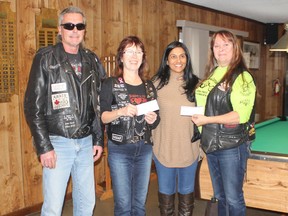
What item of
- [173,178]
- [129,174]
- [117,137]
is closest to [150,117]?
[117,137]

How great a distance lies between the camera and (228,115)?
86.0 inches

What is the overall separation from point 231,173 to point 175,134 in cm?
44

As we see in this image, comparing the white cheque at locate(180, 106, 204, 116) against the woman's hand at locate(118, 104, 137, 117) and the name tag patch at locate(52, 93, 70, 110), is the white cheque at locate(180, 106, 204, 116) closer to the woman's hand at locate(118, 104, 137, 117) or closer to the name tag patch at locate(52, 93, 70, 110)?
the woman's hand at locate(118, 104, 137, 117)

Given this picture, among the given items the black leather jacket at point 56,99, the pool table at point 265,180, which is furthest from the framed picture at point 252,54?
the black leather jacket at point 56,99

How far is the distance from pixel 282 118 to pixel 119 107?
108 inches

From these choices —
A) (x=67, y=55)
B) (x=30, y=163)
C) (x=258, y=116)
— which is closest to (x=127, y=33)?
(x=30, y=163)

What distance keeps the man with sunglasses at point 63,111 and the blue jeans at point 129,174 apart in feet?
0.50

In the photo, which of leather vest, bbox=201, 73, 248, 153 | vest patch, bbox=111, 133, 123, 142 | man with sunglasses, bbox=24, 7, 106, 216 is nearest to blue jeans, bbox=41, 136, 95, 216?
man with sunglasses, bbox=24, 7, 106, 216

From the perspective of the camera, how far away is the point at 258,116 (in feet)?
25.9

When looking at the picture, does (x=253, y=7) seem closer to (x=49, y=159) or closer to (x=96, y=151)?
(x=96, y=151)

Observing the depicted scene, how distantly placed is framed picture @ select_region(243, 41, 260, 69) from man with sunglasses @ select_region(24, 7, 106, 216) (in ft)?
18.9

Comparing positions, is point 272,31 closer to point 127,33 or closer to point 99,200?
point 127,33

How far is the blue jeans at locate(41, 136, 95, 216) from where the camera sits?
2.06 m

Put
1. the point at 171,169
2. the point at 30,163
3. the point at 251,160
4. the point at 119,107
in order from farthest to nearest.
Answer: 1. the point at 30,163
2. the point at 251,160
3. the point at 171,169
4. the point at 119,107
